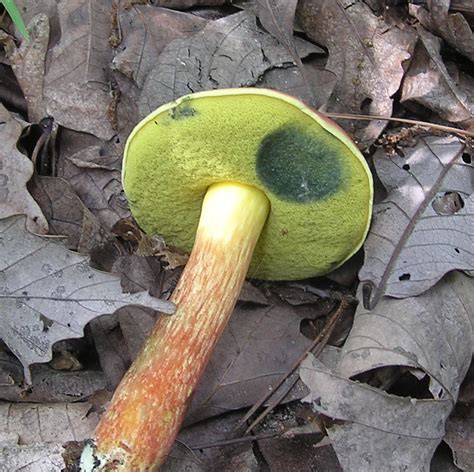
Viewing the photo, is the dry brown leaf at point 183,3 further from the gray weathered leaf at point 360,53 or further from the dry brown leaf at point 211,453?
the dry brown leaf at point 211,453

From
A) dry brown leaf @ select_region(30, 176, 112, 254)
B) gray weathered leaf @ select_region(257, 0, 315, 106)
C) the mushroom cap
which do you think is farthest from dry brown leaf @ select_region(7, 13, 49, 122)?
gray weathered leaf @ select_region(257, 0, 315, 106)

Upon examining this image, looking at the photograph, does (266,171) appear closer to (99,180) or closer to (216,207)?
(216,207)

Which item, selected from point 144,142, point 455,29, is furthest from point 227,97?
point 455,29

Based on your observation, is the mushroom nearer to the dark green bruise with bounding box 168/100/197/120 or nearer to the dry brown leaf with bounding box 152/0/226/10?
the dark green bruise with bounding box 168/100/197/120

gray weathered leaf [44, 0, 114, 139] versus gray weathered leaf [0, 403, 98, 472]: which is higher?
gray weathered leaf [44, 0, 114, 139]

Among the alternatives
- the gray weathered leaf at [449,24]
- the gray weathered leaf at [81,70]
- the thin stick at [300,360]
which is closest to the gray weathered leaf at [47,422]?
the thin stick at [300,360]
